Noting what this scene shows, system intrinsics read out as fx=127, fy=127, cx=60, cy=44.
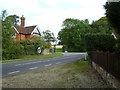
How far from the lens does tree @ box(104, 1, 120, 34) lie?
396 centimetres

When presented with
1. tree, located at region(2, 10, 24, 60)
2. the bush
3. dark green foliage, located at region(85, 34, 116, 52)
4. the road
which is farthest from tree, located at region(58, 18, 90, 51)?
dark green foliage, located at region(85, 34, 116, 52)

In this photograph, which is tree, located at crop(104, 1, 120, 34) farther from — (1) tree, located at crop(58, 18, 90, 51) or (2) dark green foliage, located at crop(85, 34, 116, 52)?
(1) tree, located at crop(58, 18, 90, 51)

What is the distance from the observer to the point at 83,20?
5794 centimetres

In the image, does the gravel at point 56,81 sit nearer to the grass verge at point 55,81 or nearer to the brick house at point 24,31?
the grass verge at point 55,81

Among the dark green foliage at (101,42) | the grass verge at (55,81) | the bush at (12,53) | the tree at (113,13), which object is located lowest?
the grass verge at (55,81)

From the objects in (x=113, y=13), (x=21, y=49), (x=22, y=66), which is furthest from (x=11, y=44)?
(x=113, y=13)

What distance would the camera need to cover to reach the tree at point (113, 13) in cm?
396

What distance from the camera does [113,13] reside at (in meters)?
4.08

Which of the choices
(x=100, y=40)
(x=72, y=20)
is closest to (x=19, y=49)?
(x=100, y=40)

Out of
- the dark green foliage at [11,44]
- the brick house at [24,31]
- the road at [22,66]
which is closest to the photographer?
the road at [22,66]

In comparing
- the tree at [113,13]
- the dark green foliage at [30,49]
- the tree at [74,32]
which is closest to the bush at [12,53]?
the dark green foliage at [30,49]

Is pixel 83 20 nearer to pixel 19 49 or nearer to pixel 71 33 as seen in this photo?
pixel 71 33

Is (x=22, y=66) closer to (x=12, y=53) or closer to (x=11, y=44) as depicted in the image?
(x=11, y=44)

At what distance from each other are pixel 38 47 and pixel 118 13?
1098 inches
